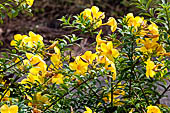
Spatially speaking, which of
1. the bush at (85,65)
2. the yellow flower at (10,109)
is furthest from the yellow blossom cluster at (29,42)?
the yellow flower at (10,109)

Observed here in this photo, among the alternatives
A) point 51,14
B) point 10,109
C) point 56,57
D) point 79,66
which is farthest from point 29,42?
point 51,14

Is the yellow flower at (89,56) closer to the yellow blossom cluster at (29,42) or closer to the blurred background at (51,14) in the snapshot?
the yellow blossom cluster at (29,42)

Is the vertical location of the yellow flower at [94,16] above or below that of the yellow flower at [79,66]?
above

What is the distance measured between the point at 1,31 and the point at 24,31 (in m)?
0.47

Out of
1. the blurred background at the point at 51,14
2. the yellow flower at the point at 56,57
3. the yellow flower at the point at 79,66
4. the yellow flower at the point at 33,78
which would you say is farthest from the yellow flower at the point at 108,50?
the blurred background at the point at 51,14

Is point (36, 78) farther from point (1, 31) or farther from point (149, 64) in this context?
point (1, 31)

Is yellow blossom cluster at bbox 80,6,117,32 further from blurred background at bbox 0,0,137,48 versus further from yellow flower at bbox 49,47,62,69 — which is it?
blurred background at bbox 0,0,137,48

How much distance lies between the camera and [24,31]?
5496 millimetres

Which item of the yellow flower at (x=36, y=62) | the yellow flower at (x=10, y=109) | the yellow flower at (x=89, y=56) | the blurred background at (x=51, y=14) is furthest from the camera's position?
the blurred background at (x=51, y=14)

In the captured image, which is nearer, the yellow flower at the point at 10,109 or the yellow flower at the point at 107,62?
the yellow flower at the point at 10,109

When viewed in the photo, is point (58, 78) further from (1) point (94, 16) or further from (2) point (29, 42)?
(1) point (94, 16)

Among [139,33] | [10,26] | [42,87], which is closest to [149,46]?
[139,33]

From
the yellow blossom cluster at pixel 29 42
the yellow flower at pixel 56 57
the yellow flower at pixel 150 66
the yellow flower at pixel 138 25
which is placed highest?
the yellow flower at pixel 138 25

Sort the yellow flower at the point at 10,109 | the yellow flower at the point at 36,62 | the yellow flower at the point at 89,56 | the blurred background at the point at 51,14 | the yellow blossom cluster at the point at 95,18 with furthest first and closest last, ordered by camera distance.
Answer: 1. the blurred background at the point at 51,14
2. the yellow blossom cluster at the point at 95,18
3. the yellow flower at the point at 89,56
4. the yellow flower at the point at 36,62
5. the yellow flower at the point at 10,109
